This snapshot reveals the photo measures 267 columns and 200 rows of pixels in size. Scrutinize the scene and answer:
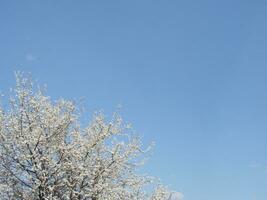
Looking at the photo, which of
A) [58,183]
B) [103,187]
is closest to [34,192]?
[58,183]

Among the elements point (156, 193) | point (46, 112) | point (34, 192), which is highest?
point (46, 112)

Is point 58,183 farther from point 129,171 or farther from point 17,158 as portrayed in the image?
point 129,171

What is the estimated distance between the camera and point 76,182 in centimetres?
3231

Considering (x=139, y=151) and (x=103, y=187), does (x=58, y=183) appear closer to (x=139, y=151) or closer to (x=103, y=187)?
(x=103, y=187)

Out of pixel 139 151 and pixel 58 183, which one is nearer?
pixel 58 183

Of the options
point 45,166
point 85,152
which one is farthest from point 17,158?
point 85,152

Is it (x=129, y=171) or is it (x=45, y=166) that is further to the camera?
(x=129, y=171)

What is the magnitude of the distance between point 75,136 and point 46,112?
6.68 ft

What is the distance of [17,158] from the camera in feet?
105

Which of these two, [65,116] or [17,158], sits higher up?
[65,116]

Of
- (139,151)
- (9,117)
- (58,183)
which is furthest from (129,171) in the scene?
(9,117)

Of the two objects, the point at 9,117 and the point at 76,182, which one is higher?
the point at 9,117

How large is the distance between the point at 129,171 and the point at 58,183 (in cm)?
463

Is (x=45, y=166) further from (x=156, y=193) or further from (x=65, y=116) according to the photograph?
(x=156, y=193)
